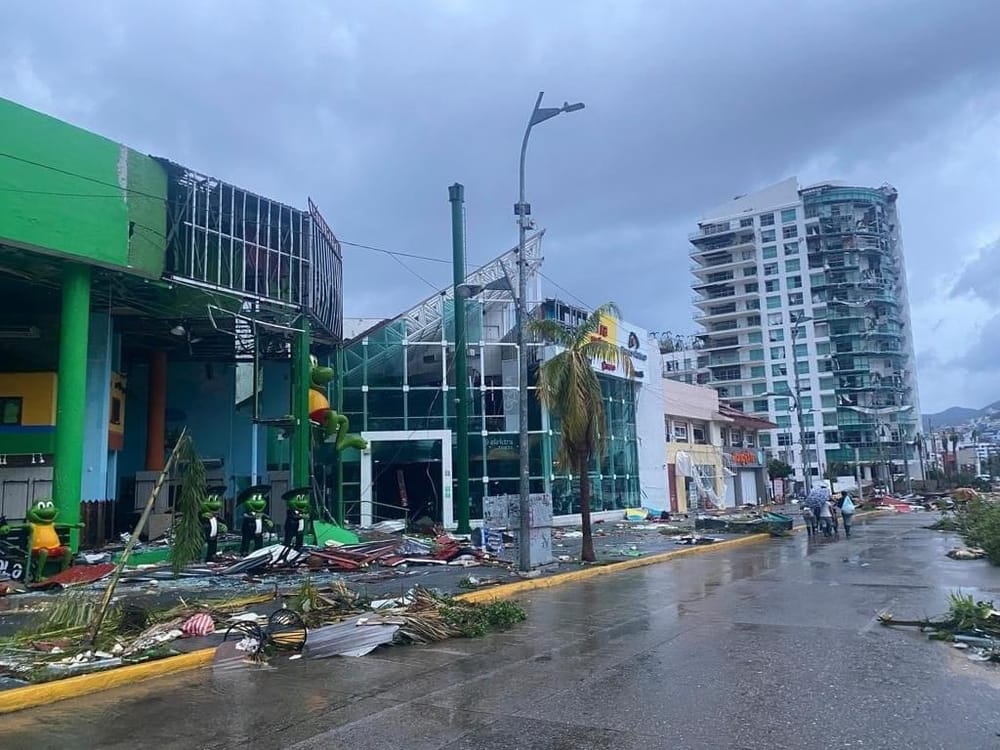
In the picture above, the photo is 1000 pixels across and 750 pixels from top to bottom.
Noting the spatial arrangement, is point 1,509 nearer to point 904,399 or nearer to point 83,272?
point 83,272

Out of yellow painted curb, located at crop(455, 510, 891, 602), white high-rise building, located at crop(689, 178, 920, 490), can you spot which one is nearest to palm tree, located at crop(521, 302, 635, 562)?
yellow painted curb, located at crop(455, 510, 891, 602)

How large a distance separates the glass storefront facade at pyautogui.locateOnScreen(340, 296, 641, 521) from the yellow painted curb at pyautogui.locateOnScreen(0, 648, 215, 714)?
23.3 meters

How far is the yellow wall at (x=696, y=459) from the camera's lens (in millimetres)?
48219

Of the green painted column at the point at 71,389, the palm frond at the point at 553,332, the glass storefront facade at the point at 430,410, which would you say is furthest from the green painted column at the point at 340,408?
the palm frond at the point at 553,332

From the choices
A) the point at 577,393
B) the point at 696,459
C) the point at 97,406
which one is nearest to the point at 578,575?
the point at 577,393

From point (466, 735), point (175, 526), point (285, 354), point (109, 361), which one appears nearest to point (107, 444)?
point (109, 361)

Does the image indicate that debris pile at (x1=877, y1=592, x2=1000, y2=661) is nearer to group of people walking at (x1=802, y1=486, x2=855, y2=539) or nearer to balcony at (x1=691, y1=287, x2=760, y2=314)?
group of people walking at (x1=802, y1=486, x2=855, y2=539)

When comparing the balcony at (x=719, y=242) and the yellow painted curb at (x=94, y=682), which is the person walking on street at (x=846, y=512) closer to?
the yellow painted curb at (x=94, y=682)

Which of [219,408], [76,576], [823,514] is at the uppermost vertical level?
[219,408]

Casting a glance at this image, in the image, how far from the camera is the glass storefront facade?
1314 inches

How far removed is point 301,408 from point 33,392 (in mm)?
9011

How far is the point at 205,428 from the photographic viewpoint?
34688 mm

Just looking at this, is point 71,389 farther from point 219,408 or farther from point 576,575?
point 219,408

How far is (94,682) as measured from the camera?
805 centimetres
